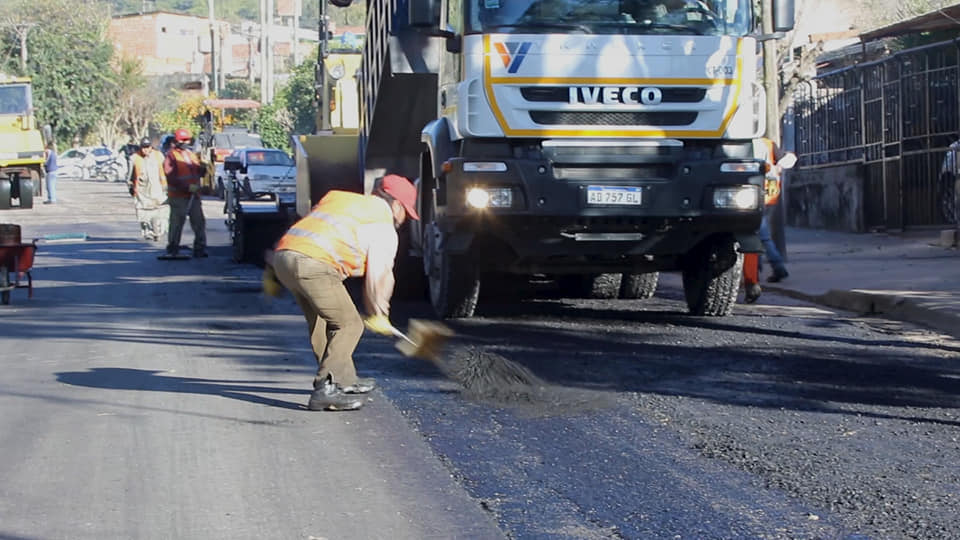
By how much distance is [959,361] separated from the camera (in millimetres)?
8734

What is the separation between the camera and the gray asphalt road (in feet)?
16.6

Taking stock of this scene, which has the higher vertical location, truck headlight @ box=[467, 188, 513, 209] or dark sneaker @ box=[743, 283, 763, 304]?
truck headlight @ box=[467, 188, 513, 209]

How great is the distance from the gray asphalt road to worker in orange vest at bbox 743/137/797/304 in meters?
1.02

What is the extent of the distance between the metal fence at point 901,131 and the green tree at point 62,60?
43888mm

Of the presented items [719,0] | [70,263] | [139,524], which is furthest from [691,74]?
[70,263]

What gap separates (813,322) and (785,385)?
125 inches

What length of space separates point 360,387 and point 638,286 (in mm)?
5896

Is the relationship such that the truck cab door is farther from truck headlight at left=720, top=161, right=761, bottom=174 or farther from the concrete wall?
the concrete wall

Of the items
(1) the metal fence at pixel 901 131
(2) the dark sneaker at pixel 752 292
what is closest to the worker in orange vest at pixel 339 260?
(2) the dark sneaker at pixel 752 292

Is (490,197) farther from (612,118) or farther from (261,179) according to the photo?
(261,179)

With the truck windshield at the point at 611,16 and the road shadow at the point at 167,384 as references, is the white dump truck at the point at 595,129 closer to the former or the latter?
the truck windshield at the point at 611,16

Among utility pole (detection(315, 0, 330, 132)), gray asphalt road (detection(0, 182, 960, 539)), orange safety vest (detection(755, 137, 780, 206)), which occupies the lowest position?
gray asphalt road (detection(0, 182, 960, 539))

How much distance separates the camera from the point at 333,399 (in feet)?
23.4

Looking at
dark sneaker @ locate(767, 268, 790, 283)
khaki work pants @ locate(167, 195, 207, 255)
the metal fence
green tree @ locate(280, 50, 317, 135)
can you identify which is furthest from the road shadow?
green tree @ locate(280, 50, 317, 135)
